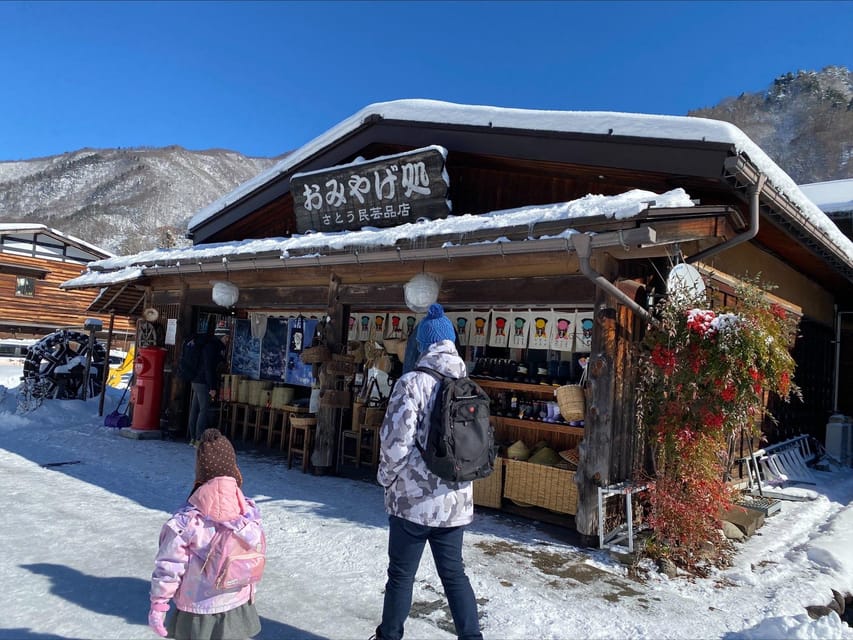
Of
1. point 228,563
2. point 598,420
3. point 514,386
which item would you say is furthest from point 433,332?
point 514,386

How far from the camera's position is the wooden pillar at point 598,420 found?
603cm

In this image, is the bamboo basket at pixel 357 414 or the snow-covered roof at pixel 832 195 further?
the snow-covered roof at pixel 832 195

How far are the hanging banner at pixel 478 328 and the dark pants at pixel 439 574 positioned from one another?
5034 mm

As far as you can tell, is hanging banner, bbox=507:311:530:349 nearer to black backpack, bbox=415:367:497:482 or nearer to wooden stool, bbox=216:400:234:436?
black backpack, bbox=415:367:497:482

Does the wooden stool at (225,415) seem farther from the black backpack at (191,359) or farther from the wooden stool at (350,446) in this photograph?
the wooden stool at (350,446)

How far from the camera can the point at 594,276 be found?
5.69 m

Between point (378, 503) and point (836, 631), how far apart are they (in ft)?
15.3

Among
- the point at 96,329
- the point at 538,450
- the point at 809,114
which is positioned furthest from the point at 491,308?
the point at 809,114

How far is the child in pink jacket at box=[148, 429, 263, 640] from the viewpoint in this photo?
2865 millimetres

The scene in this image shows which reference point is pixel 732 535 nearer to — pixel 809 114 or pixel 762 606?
pixel 762 606

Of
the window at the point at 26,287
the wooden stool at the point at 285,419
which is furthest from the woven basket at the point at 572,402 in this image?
the window at the point at 26,287

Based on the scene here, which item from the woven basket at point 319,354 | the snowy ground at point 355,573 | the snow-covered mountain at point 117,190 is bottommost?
the snowy ground at point 355,573

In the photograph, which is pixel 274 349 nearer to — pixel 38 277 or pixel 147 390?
pixel 147 390

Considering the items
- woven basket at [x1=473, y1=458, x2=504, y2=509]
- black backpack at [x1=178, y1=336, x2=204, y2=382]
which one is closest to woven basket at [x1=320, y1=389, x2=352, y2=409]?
woven basket at [x1=473, y1=458, x2=504, y2=509]
